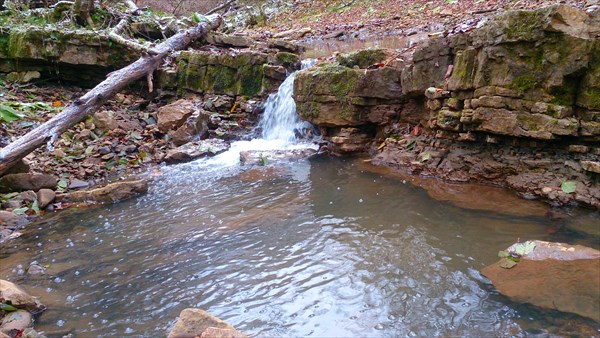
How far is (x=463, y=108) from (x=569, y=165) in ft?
5.15

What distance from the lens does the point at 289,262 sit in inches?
176

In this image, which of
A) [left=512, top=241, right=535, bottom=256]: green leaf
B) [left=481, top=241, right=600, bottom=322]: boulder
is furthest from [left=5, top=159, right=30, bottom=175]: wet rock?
[left=512, top=241, right=535, bottom=256]: green leaf

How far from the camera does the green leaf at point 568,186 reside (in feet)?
16.4

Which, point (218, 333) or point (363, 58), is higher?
point (363, 58)

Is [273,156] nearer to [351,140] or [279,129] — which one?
[279,129]

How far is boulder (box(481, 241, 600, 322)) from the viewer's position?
334cm

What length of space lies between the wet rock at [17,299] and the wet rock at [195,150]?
507 cm

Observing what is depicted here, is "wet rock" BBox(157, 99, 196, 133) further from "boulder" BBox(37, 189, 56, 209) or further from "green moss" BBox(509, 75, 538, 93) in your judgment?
"green moss" BBox(509, 75, 538, 93)

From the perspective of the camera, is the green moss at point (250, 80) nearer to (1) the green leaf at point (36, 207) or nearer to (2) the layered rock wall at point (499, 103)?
(2) the layered rock wall at point (499, 103)

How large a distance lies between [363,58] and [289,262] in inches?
195

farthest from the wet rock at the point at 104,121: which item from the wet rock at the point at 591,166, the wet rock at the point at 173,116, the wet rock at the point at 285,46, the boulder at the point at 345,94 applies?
the wet rock at the point at 591,166

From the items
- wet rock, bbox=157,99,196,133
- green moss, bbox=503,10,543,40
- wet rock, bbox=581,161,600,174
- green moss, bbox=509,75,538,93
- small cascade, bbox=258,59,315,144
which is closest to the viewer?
wet rock, bbox=581,161,600,174

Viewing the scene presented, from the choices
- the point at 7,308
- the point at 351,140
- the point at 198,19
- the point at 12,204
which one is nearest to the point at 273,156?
the point at 351,140

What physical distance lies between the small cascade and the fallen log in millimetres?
3261
